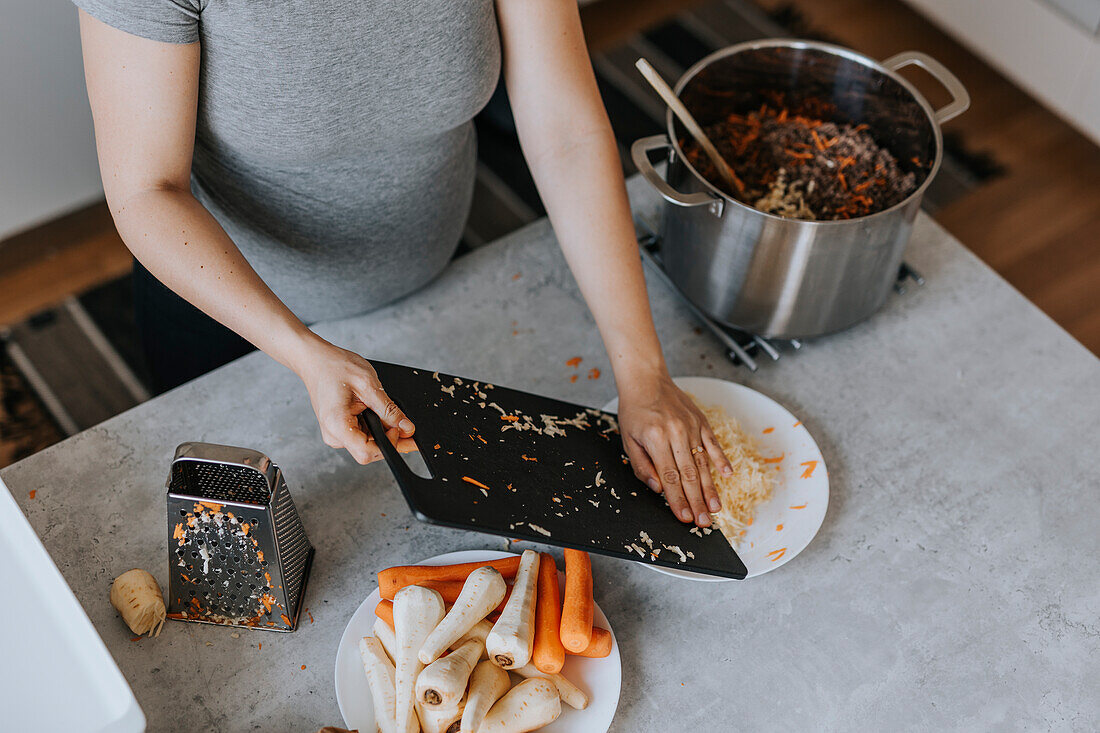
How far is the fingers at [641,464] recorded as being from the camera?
1014 millimetres

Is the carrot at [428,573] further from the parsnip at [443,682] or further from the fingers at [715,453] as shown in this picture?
the fingers at [715,453]

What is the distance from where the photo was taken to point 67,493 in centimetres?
108

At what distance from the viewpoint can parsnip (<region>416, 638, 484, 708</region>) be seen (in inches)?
32.1

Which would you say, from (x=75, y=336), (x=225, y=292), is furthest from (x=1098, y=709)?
(x=75, y=336)

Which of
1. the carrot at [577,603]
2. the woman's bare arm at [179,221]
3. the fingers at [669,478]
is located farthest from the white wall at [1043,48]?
the woman's bare arm at [179,221]

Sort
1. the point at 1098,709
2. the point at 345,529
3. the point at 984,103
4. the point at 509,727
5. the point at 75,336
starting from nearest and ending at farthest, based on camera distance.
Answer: the point at 509,727 → the point at 1098,709 → the point at 345,529 → the point at 75,336 → the point at 984,103

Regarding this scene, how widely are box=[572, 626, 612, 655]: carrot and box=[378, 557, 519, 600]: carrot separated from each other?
0.11 metres

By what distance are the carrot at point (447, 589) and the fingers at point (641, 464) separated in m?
0.19

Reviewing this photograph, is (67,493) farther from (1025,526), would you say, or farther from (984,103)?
(984,103)

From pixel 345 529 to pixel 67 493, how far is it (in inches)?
13.0

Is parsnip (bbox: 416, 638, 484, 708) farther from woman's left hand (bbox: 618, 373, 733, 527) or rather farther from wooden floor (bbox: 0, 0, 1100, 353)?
wooden floor (bbox: 0, 0, 1100, 353)

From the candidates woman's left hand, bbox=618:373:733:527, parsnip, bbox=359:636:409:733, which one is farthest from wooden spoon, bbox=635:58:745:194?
parsnip, bbox=359:636:409:733

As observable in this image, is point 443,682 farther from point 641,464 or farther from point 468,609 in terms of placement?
point 641,464

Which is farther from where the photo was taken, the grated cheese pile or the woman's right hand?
the grated cheese pile
